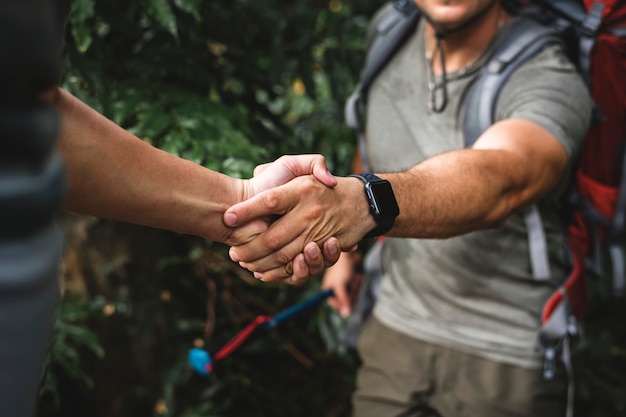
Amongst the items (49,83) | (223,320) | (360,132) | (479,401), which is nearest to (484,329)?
(479,401)

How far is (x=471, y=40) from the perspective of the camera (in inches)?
92.1

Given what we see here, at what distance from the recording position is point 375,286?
2.81 metres

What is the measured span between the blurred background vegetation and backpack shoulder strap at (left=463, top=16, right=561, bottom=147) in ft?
2.10

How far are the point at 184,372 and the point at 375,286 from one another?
2.60 ft

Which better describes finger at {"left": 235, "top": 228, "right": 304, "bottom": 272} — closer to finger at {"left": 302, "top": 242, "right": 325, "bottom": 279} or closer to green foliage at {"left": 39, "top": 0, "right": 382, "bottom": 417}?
finger at {"left": 302, "top": 242, "right": 325, "bottom": 279}

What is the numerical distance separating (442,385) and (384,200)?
1027 mm

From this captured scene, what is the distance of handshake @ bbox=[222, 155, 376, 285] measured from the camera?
1.67m

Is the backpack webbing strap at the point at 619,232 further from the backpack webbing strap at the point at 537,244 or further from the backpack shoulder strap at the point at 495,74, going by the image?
the backpack shoulder strap at the point at 495,74

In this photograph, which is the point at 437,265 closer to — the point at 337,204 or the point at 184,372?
the point at 337,204

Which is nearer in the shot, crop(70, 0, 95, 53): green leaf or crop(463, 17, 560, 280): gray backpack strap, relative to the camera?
crop(70, 0, 95, 53): green leaf

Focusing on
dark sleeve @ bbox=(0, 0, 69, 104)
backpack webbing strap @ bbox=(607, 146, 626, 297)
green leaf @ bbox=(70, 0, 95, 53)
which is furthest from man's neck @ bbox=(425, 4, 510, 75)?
dark sleeve @ bbox=(0, 0, 69, 104)

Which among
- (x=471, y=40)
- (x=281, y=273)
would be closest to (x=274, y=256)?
(x=281, y=273)

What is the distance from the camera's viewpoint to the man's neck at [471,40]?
2338 mm

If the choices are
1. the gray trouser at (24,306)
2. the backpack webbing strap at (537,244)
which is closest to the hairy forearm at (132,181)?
the gray trouser at (24,306)
